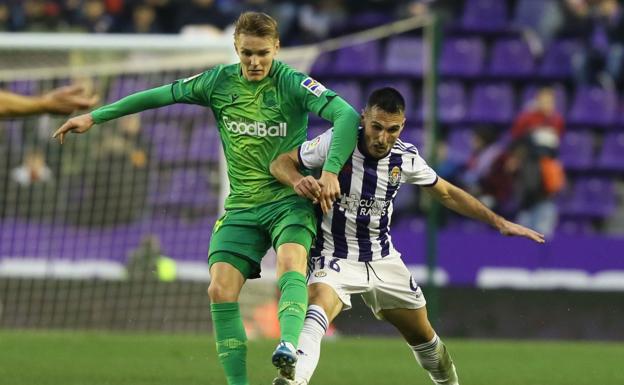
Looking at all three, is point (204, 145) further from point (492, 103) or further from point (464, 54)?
point (464, 54)

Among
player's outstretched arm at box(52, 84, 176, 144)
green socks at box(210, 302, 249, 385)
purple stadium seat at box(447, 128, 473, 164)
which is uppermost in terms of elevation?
player's outstretched arm at box(52, 84, 176, 144)

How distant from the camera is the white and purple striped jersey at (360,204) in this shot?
7168 mm

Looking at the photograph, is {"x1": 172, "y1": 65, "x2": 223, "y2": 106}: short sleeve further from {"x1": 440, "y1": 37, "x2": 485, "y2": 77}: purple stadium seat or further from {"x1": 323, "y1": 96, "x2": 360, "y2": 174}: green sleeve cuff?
{"x1": 440, "y1": 37, "x2": 485, "y2": 77}: purple stadium seat

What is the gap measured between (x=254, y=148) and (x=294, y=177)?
1.21 feet

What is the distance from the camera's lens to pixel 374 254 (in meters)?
7.24

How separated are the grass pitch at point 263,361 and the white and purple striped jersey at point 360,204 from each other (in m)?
1.43

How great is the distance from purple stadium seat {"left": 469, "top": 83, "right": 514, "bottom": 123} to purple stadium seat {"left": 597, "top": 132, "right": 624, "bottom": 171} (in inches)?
50.5

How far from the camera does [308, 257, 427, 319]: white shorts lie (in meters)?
7.04

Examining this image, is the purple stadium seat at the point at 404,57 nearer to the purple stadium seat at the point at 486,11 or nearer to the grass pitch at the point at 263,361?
the purple stadium seat at the point at 486,11

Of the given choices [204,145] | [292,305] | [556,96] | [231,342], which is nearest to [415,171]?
[292,305]

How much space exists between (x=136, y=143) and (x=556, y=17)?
758cm

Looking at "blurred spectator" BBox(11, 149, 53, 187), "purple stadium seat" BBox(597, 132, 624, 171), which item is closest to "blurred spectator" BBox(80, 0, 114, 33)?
"blurred spectator" BBox(11, 149, 53, 187)

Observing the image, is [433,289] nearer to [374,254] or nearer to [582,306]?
[582,306]

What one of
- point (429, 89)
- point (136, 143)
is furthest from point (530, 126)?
point (136, 143)
